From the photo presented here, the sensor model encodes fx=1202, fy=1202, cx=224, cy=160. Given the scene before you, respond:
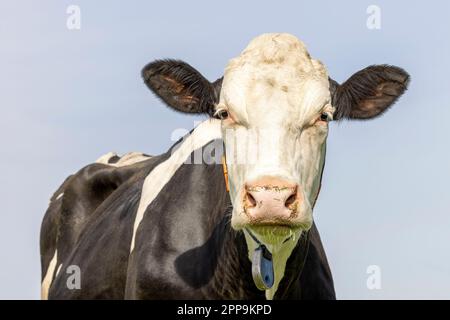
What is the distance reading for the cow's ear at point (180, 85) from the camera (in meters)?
9.41

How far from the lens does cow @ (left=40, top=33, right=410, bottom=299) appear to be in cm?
828

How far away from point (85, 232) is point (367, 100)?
390cm

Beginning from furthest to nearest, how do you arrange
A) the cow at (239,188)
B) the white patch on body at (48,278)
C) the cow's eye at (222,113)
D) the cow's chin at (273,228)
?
the white patch on body at (48,278)
the cow's eye at (222,113)
the cow at (239,188)
the cow's chin at (273,228)

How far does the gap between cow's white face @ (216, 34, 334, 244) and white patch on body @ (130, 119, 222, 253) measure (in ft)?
3.77

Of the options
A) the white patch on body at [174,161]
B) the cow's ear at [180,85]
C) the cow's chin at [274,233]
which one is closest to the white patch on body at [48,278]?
the white patch on body at [174,161]

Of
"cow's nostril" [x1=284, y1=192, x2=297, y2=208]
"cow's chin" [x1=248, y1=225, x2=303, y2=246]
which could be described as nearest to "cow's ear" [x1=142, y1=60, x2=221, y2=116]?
"cow's chin" [x1=248, y1=225, x2=303, y2=246]

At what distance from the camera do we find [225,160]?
29.2 feet

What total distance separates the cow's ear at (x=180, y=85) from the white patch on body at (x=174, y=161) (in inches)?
21.4

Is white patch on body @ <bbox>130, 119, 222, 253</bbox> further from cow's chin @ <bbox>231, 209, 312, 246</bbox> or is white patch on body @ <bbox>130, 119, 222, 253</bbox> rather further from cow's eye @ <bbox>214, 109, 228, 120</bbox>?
cow's chin @ <bbox>231, 209, 312, 246</bbox>

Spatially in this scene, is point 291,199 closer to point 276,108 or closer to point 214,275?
point 276,108

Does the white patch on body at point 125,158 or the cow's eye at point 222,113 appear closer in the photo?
the cow's eye at point 222,113

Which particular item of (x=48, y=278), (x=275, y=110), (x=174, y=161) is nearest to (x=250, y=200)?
(x=275, y=110)

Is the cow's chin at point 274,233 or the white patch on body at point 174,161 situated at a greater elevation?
the white patch on body at point 174,161

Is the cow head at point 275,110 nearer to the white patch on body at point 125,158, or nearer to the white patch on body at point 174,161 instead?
the white patch on body at point 174,161
